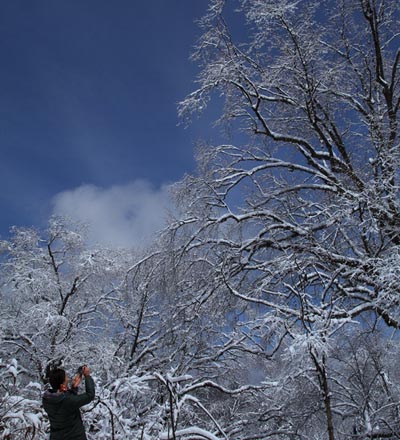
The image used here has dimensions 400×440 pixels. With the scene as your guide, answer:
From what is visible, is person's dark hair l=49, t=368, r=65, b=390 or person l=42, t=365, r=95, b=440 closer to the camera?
person l=42, t=365, r=95, b=440

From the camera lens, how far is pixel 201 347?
12.4 meters

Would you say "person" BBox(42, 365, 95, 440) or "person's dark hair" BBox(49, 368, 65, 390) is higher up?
"person's dark hair" BBox(49, 368, 65, 390)

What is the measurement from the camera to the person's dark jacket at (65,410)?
10.7 feet

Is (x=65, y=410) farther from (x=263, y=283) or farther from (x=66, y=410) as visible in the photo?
(x=263, y=283)

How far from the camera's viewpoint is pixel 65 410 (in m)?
3.26

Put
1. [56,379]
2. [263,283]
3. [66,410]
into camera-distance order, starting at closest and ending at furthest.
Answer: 1. [66,410]
2. [56,379]
3. [263,283]

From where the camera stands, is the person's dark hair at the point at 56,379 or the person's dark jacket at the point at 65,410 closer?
the person's dark jacket at the point at 65,410

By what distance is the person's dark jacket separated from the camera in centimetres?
325

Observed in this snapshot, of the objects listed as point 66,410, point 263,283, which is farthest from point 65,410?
point 263,283

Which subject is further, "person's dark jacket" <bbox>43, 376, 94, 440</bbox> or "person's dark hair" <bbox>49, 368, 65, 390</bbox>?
"person's dark hair" <bbox>49, 368, 65, 390</bbox>

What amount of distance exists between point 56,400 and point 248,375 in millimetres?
12370

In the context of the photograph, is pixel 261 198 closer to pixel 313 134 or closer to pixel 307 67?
pixel 313 134

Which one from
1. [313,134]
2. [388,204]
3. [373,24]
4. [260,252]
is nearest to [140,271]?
[260,252]

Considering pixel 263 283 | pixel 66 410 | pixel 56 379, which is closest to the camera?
pixel 66 410
